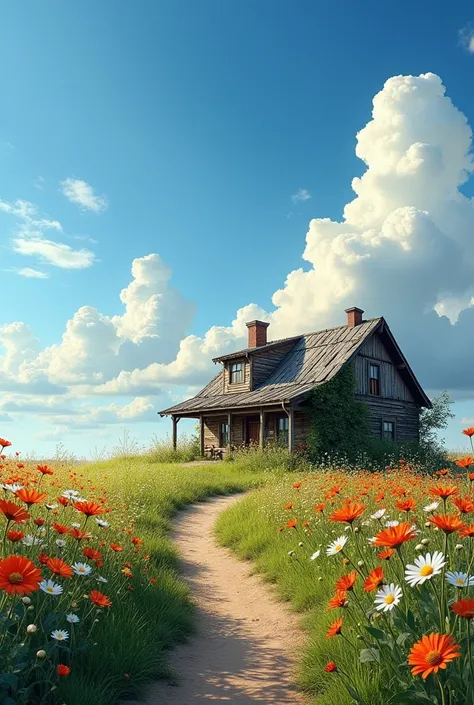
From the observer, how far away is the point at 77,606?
491 cm

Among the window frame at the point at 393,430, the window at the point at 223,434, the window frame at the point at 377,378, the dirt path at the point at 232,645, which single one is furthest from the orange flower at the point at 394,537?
the window at the point at 223,434

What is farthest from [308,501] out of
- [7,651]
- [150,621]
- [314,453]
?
[314,453]

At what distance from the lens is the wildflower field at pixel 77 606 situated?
3514mm

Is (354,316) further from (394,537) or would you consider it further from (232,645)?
(394,537)

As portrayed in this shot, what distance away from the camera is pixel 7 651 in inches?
139

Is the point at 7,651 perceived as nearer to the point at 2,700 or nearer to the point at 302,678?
the point at 2,700

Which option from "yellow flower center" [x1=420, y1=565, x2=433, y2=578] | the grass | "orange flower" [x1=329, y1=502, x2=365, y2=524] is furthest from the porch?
"yellow flower center" [x1=420, y1=565, x2=433, y2=578]

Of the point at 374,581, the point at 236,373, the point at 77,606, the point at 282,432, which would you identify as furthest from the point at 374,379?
the point at 374,581

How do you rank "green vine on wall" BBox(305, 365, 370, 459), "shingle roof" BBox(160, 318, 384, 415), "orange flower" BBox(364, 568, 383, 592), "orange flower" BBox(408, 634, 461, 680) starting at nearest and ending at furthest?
1. "orange flower" BBox(408, 634, 461, 680)
2. "orange flower" BBox(364, 568, 383, 592)
3. "green vine on wall" BBox(305, 365, 370, 459)
4. "shingle roof" BBox(160, 318, 384, 415)

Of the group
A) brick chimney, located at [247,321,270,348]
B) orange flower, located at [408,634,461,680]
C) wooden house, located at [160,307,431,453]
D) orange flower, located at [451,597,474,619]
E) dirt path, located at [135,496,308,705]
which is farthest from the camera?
brick chimney, located at [247,321,270,348]

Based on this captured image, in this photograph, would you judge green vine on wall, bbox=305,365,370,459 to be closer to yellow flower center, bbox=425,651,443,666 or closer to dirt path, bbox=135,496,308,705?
dirt path, bbox=135,496,308,705

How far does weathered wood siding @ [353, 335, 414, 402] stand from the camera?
85.9 ft

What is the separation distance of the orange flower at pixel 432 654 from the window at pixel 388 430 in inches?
1009

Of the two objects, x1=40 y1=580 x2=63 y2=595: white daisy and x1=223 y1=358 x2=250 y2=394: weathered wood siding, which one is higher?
x1=223 y1=358 x2=250 y2=394: weathered wood siding
